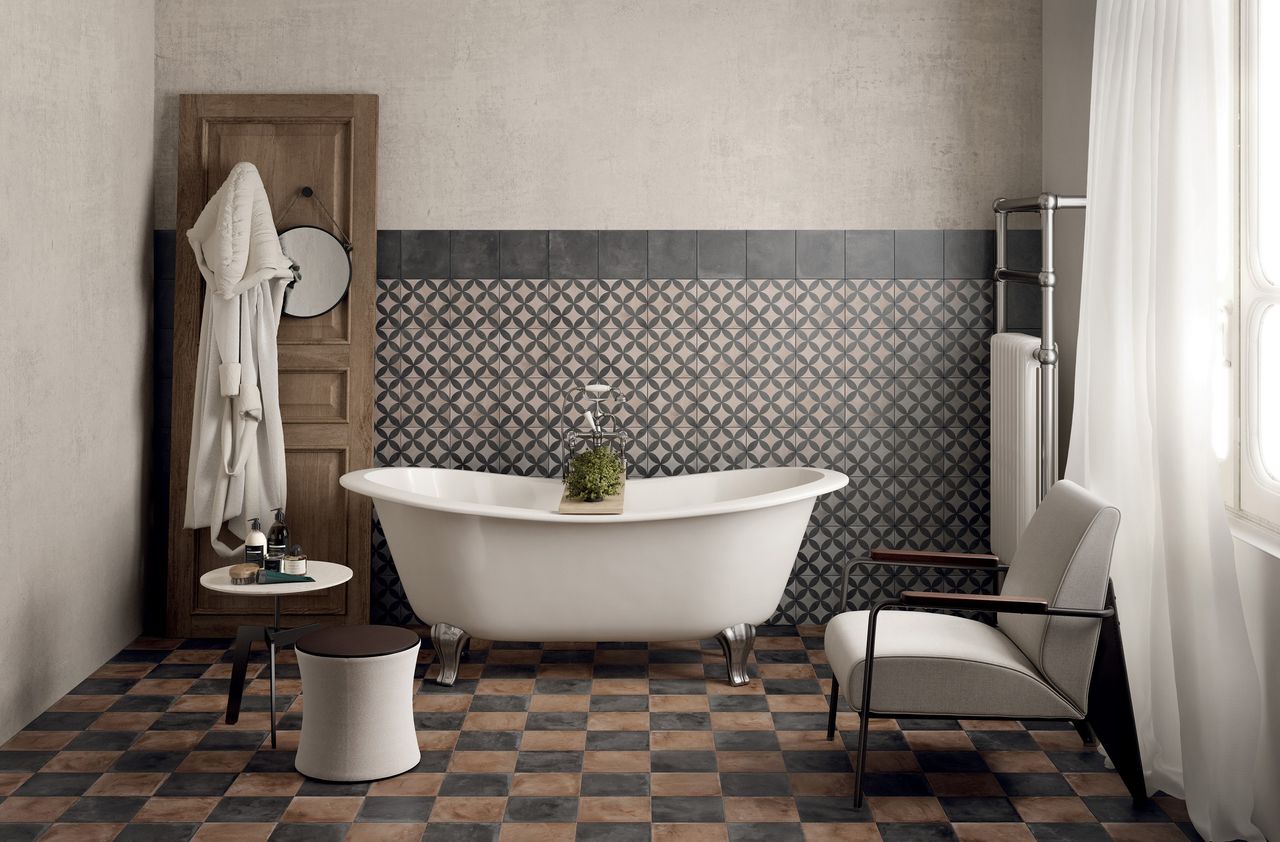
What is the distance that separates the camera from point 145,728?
3469 millimetres

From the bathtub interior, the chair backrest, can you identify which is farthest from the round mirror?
the chair backrest

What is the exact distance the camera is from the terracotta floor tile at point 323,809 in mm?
2824

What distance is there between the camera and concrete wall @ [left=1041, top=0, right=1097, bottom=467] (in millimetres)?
4117

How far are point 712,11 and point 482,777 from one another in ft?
10.4

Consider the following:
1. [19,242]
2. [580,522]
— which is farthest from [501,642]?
[19,242]

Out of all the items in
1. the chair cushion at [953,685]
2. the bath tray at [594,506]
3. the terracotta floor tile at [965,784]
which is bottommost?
the terracotta floor tile at [965,784]

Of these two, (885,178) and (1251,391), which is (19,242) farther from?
(1251,391)

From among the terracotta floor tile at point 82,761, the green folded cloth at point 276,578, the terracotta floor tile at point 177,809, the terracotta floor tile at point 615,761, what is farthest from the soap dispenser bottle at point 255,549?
the terracotta floor tile at point 615,761

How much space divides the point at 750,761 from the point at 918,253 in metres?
2.36

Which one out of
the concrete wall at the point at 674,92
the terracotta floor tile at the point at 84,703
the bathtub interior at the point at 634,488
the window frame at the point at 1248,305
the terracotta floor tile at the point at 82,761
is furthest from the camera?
the concrete wall at the point at 674,92

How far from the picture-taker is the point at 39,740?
3.36 metres

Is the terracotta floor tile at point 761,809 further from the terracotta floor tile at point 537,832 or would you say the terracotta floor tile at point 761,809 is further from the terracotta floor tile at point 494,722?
the terracotta floor tile at point 494,722

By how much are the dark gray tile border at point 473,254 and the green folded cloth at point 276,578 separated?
65.8 inches

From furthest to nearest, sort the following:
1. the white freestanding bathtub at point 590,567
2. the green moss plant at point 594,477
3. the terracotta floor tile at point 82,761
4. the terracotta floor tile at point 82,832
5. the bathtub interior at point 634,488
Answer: the bathtub interior at point 634,488 < the green moss plant at point 594,477 < the white freestanding bathtub at point 590,567 < the terracotta floor tile at point 82,761 < the terracotta floor tile at point 82,832
